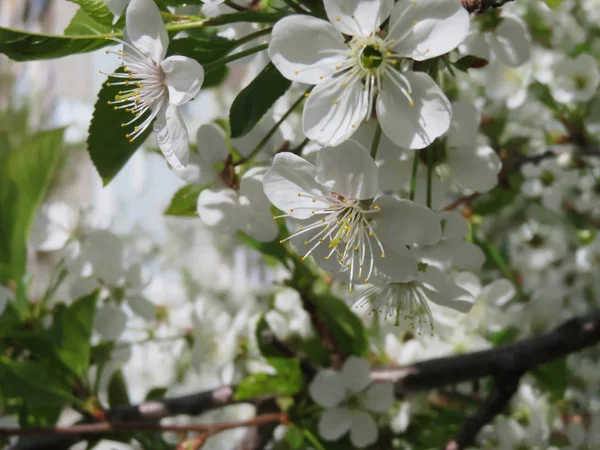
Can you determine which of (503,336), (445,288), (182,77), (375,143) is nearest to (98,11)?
(182,77)

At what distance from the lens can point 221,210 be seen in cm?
50

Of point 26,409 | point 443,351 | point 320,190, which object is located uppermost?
point 320,190

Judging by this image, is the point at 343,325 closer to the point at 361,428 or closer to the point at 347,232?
the point at 361,428

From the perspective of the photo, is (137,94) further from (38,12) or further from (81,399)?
(38,12)

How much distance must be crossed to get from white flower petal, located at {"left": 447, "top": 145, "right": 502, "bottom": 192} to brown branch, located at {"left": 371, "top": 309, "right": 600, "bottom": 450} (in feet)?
0.75

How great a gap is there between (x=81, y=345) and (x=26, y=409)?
124 mm

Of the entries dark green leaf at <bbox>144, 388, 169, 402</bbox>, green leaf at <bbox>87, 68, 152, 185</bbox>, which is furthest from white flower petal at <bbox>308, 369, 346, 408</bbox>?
green leaf at <bbox>87, 68, 152, 185</bbox>

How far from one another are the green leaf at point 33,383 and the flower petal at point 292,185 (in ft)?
1.28

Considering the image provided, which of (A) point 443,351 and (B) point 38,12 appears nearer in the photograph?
(A) point 443,351

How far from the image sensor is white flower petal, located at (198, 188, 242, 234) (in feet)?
1.64

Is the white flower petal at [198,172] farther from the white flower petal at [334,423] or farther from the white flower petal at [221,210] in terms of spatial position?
the white flower petal at [334,423]

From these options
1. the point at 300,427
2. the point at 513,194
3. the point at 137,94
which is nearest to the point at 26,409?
the point at 300,427

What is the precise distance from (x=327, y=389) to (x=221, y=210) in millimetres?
252

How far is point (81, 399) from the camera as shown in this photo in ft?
2.29
